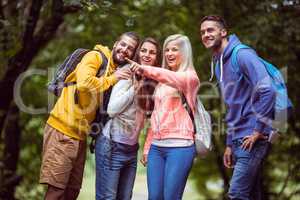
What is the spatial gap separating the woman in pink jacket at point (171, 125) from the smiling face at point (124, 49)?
0.89 feet

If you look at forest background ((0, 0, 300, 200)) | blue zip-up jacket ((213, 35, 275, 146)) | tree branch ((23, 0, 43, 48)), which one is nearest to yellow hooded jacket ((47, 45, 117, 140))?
blue zip-up jacket ((213, 35, 275, 146))

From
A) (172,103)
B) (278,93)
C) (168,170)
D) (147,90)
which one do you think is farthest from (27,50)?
(278,93)

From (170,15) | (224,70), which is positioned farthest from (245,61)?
(170,15)

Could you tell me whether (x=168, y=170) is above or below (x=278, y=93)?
below

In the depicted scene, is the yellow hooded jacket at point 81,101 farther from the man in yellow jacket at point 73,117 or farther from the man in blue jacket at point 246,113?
the man in blue jacket at point 246,113

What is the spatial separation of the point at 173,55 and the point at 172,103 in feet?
1.31

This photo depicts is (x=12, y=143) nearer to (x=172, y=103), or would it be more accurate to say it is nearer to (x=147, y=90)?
(x=147, y=90)

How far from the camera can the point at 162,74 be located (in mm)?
5199

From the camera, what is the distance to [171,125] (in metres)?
5.23

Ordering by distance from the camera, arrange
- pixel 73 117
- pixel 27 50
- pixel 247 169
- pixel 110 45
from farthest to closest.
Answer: pixel 110 45 < pixel 27 50 < pixel 73 117 < pixel 247 169

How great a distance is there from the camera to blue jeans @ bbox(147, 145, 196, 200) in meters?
5.19

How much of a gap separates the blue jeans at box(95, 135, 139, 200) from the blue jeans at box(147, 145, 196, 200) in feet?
0.79

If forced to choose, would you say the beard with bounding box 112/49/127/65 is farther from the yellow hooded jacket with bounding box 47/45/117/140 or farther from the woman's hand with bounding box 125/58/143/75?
the woman's hand with bounding box 125/58/143/75

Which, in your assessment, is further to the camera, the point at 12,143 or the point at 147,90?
the point at 12,143
